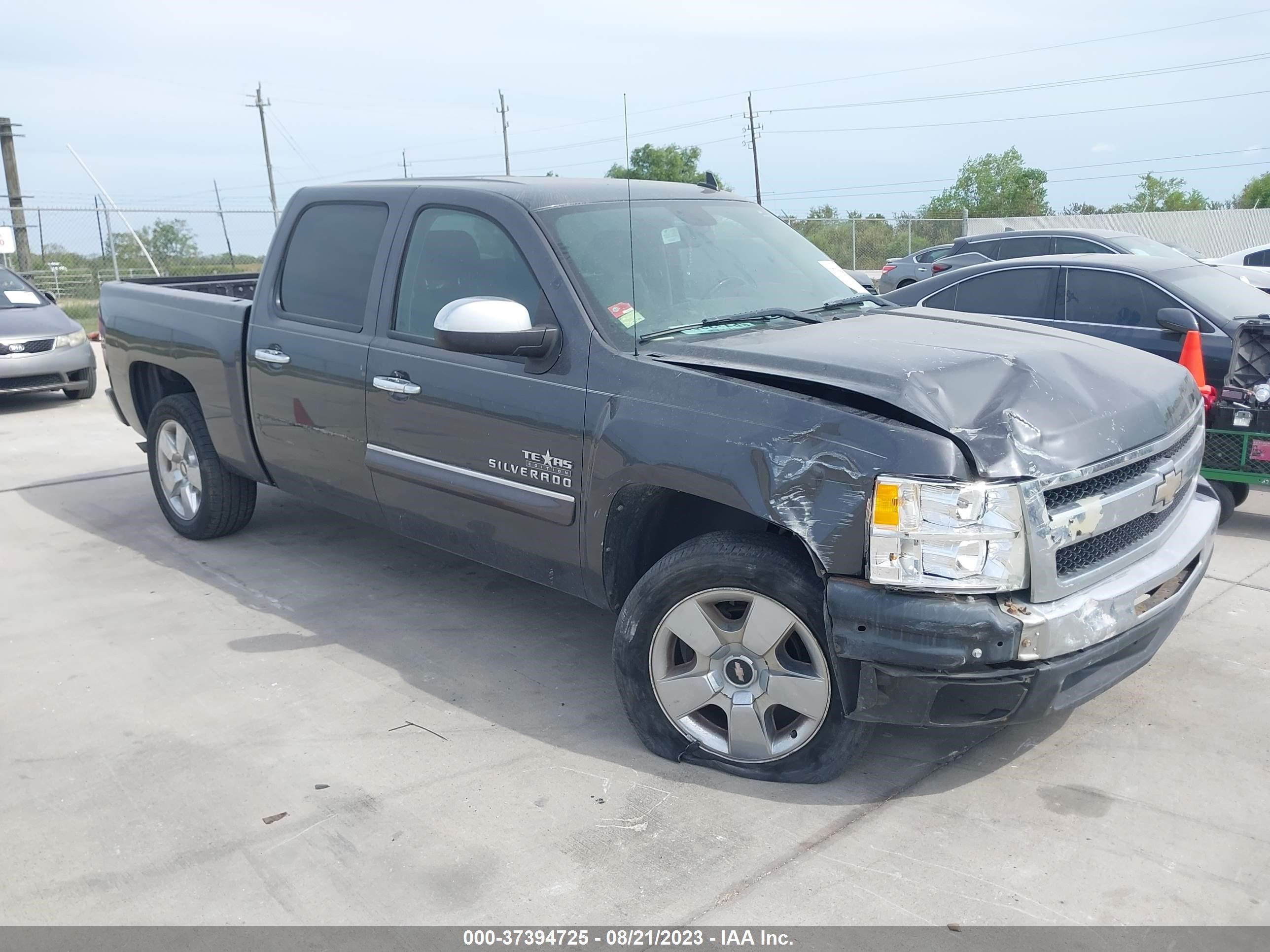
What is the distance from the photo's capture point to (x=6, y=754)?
3906 millimetres

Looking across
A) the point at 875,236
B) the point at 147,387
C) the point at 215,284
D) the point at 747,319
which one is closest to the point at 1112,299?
the point at 747,319

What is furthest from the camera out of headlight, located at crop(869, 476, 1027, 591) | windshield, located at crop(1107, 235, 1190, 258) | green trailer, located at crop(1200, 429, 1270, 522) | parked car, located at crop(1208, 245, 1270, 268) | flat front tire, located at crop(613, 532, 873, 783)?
parked car, located at crop(1208, 245, 1270, 268)

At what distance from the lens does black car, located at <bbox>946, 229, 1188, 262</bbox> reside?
1173cm

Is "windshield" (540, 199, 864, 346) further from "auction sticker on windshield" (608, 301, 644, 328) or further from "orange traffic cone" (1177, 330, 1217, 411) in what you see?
"orange traffic cone" (1177, 330, 1217, 411)

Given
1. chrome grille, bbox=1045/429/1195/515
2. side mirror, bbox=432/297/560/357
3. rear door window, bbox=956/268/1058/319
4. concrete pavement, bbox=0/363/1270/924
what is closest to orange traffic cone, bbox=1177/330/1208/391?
rear door window, bbox=956/268/1058/319

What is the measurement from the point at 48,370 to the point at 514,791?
376 inches

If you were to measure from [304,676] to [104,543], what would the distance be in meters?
2.68

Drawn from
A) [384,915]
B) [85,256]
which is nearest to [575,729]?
[384,915]

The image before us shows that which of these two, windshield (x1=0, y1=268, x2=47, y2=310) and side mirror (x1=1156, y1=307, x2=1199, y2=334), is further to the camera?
windshield (x1=0, y1=268, x2=47, y2=310)

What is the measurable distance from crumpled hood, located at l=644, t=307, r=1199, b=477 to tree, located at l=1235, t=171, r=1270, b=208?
49575mm

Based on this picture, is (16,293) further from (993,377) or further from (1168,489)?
(1168,489)

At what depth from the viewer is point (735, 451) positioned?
11.0 ft

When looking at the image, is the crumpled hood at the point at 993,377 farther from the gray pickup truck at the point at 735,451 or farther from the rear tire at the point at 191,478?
the rear tire at the point at 191,478
